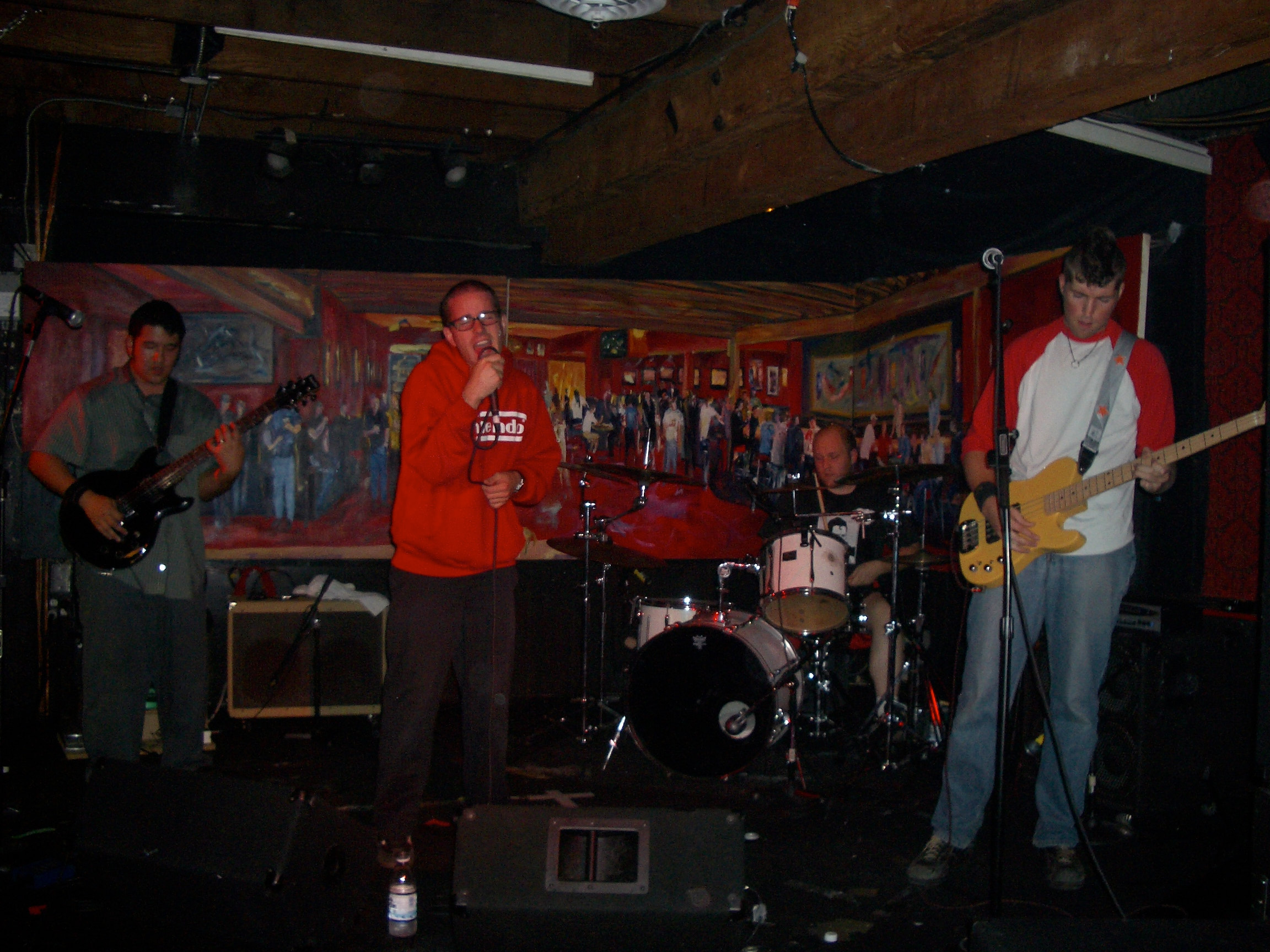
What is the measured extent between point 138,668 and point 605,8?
2797mm

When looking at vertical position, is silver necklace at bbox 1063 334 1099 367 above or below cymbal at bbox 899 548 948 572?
above

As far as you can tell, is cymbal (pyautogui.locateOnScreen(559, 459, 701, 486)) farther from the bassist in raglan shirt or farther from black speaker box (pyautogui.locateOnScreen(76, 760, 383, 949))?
black speaker box (pyautogui.locateOnScreen(76, 760, 383, 949))

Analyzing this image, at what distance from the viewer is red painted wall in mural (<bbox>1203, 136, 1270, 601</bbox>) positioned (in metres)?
4.23

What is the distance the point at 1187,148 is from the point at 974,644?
8.99ft

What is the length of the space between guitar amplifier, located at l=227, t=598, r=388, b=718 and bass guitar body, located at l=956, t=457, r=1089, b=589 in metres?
3.49

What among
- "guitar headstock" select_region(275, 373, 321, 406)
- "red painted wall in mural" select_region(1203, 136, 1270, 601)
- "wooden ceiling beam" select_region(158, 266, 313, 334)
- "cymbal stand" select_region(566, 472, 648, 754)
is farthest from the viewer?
"wooden ceiling beam" select_region(158, 266, 313, 334)

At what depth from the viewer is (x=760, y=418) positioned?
21.8 feet

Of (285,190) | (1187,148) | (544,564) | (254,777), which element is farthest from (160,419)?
(1187,148)

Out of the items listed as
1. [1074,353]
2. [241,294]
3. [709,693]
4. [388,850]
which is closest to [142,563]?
[388,850]

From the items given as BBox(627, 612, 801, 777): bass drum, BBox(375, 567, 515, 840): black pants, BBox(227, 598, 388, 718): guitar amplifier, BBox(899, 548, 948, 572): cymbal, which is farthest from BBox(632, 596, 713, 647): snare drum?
BBox(227, 598, 388, 718): guitar amplifier

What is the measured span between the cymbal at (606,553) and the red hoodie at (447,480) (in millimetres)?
1566

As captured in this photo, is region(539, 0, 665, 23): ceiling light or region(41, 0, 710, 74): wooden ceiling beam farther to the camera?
region(41, 0, 710, 74): wooden ceiling beam

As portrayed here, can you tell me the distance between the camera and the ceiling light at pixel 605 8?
3.00 metres

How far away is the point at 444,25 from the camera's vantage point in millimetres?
4070
